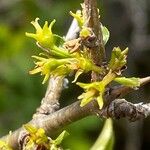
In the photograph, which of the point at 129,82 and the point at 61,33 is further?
the point at 61,33

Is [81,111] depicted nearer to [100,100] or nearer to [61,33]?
[100,100]

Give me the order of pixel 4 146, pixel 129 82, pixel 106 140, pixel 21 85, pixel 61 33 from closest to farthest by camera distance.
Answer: pixel 129 82, pixel 4 146, pixel 106 140, pixel 21 85, pixel 61 33

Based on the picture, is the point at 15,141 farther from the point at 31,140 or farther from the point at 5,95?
the point at 5,95

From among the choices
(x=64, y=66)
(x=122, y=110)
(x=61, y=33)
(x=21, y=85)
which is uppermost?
(x=61, y=33)

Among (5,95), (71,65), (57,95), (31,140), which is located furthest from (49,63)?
(5,95)

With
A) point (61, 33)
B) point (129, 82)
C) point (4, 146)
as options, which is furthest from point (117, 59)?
point (61, 33)

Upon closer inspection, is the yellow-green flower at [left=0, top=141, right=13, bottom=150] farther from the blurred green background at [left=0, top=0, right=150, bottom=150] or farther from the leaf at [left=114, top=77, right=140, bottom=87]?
the blurred green background at [left=0, top=0, right=150, bottom=150]

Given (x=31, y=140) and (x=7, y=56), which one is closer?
(x=31, y=140)

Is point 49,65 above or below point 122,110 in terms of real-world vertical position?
above
